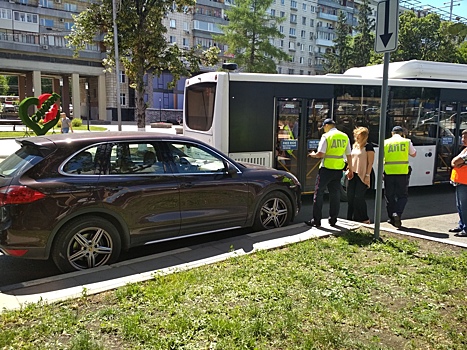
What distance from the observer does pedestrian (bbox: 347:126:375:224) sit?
718 centimetres

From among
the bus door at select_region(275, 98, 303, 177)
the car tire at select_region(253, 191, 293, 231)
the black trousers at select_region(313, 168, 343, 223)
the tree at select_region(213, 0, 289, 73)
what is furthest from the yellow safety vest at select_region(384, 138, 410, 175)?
the tree at select_region(213, 0, 289, 73)

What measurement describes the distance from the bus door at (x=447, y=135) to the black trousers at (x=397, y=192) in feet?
12.9

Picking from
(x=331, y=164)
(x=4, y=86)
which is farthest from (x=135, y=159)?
(x=4, y=86)

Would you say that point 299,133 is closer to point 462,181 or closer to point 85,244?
point 462,181

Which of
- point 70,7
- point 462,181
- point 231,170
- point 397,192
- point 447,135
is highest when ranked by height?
point 70,7

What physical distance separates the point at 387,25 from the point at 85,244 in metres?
4.65

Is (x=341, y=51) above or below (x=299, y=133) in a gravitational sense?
above

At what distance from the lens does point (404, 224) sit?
7617 mm

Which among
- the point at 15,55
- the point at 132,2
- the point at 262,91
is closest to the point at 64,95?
the point at 15,55

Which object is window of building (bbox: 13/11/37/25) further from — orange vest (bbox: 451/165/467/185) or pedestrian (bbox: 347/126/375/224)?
orange vest (bbox: 451/165/467/185)

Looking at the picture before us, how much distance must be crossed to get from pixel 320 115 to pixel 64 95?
55.4m

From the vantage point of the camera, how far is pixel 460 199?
22.7ft

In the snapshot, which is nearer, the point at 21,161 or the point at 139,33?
the point at 21,161

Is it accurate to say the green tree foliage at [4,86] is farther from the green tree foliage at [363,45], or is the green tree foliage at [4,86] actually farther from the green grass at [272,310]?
the green grass at [272,310]
